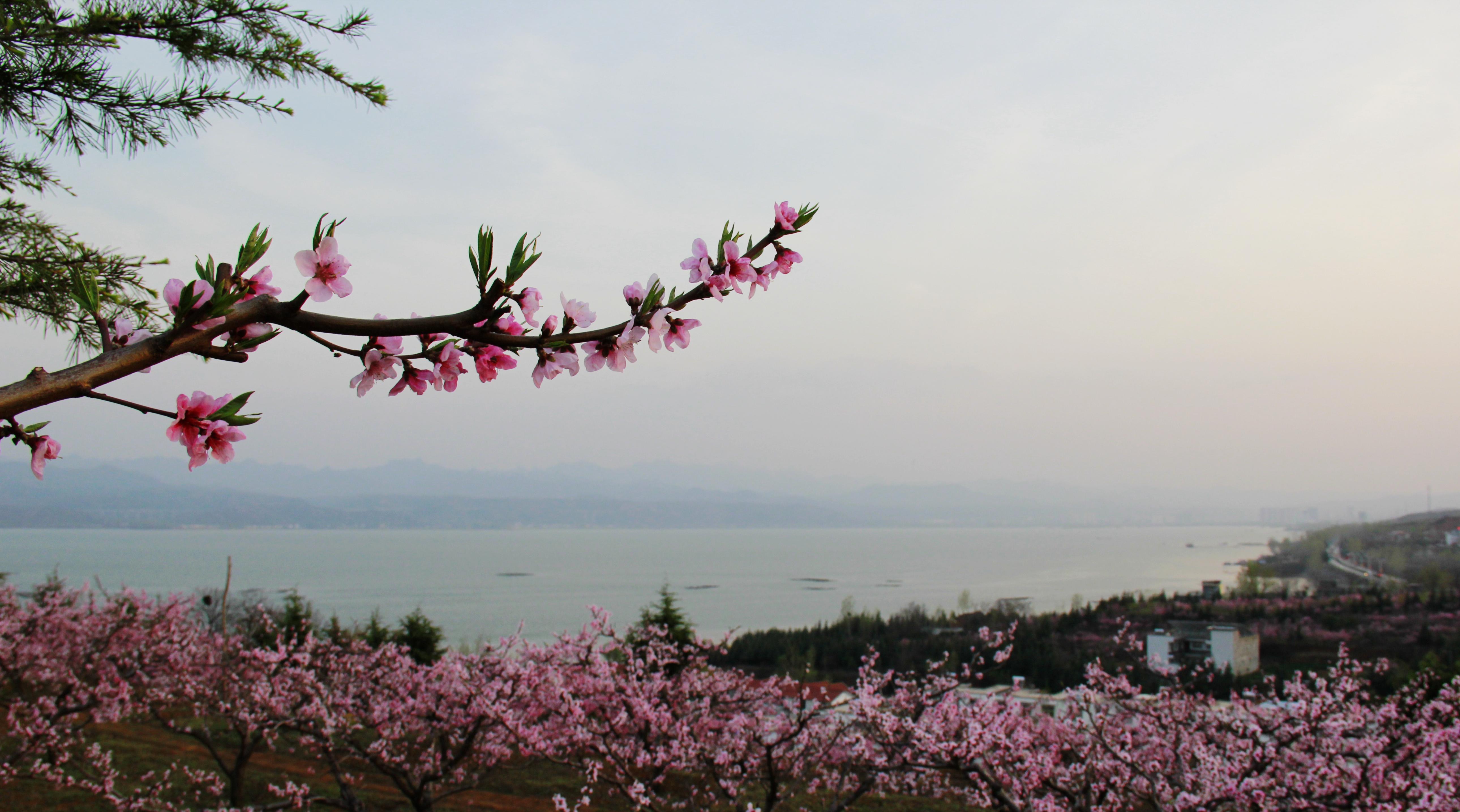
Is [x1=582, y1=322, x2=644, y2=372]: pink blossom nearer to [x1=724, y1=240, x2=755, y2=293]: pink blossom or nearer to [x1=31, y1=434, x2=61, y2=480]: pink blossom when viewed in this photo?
[x1=724, y1=240, x2=755, y2=293]: pink blossom

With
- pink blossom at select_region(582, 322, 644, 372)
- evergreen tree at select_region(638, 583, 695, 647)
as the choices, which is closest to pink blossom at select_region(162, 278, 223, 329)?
pink blossom at select_region(582, 322, 644, 372)

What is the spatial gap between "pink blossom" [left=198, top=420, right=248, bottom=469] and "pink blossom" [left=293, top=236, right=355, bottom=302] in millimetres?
210

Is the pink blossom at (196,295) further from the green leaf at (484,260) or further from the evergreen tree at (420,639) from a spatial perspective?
the evergreen tree at (420,639)

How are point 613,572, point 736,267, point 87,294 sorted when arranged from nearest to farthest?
point 87,294
point 736,267
point 613,572

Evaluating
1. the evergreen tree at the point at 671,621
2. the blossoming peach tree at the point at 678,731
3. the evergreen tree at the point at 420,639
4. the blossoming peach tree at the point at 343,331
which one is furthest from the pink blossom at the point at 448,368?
the evergreen tree at the point at 420,639

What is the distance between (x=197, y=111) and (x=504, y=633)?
37950 mm

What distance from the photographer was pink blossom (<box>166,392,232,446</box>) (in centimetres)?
104

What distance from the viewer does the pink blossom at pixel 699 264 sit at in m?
1.18

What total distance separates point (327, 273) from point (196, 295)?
0.48 feet

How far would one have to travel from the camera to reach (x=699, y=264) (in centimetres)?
Answer: 119

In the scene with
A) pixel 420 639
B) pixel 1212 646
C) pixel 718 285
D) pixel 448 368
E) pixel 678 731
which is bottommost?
pixel 1212 646

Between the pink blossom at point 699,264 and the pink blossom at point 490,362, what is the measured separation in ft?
1.03

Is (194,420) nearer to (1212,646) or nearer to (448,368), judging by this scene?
(448,368)

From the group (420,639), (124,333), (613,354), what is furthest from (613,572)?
(613,354)
